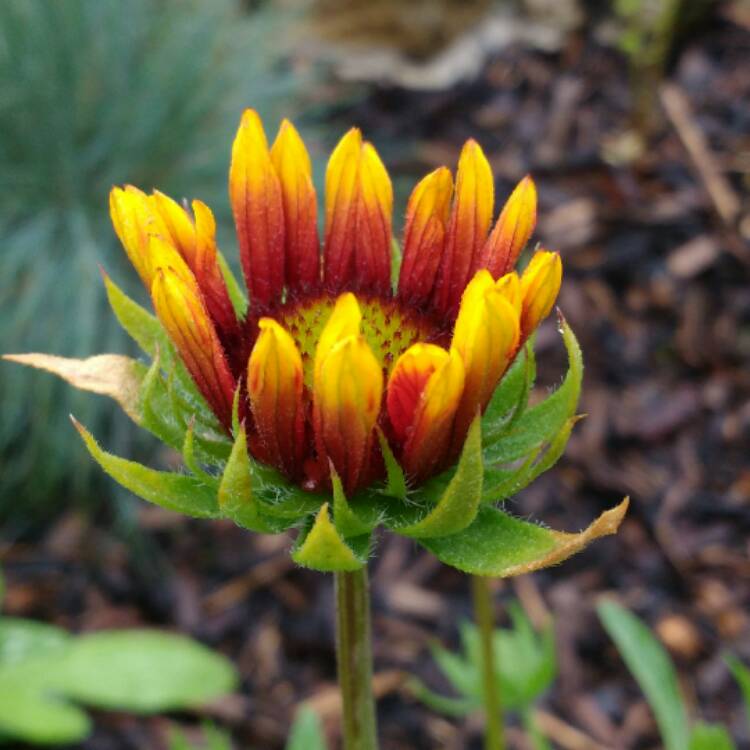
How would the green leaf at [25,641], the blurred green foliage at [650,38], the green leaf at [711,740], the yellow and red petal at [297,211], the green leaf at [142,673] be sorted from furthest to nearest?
the blurred green foliage at [650,38]
the green leaf at [25,641]
the green leaf at [142,673]
the green leaf at [711,740]
the yellow and red petal at [297,211]

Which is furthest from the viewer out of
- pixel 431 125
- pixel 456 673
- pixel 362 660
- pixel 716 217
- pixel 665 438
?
pixel 431 125

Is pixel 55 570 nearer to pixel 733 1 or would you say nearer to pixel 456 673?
pixel 456 673

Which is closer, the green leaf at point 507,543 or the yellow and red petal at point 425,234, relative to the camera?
the green leaf at point 507,543

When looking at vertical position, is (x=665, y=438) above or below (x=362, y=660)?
above

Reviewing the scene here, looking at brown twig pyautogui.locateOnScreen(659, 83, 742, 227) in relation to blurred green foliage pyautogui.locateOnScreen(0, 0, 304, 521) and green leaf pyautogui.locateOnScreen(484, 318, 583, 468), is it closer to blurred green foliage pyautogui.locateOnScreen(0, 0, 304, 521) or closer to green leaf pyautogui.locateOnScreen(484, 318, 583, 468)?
blurred green foliage pyautogui.locateOnScreen(0, 0, 304, 521)

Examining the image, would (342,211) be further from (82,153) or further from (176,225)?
(82,153)

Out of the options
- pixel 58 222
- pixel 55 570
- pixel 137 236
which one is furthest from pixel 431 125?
pixel 137 236

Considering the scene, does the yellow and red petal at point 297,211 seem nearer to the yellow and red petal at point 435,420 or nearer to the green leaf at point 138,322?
the green leaf at point 138,322

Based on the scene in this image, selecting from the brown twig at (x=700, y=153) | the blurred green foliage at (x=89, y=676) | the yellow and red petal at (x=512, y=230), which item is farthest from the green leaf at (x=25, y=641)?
the brown twig at (x=700, y=153)
